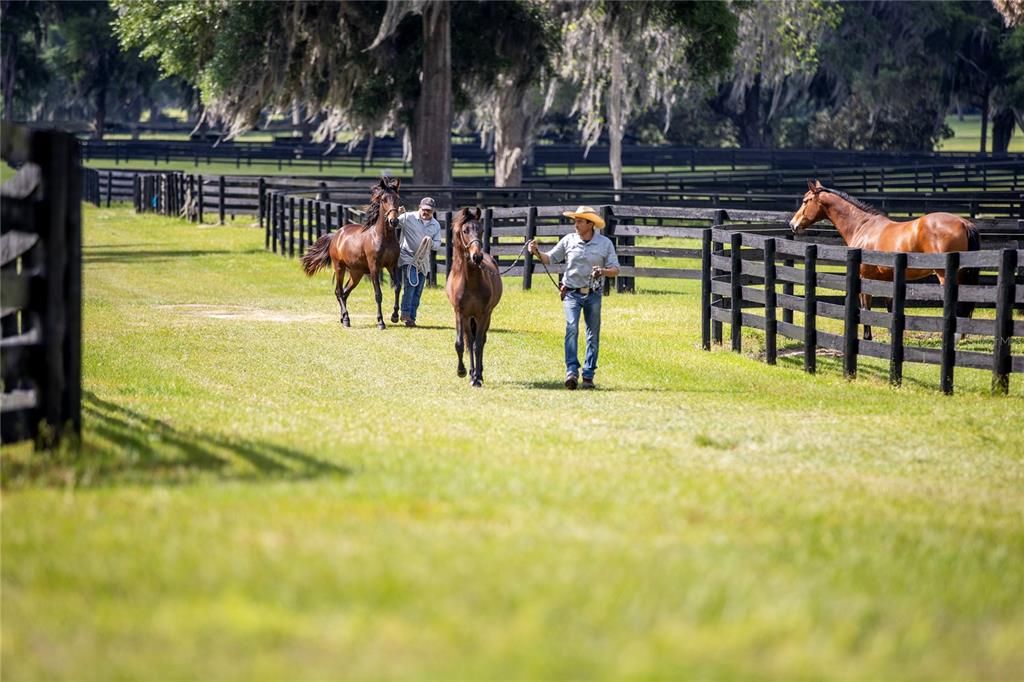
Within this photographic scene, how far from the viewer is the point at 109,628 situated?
206 inches

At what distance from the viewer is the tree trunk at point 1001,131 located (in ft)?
252

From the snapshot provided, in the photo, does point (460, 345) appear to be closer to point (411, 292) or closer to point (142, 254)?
point (411, 292)

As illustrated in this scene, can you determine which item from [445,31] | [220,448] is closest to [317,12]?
[445,31]

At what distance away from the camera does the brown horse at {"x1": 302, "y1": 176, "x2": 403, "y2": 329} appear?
20.8 m

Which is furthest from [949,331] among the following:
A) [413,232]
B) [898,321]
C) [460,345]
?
[413,232]

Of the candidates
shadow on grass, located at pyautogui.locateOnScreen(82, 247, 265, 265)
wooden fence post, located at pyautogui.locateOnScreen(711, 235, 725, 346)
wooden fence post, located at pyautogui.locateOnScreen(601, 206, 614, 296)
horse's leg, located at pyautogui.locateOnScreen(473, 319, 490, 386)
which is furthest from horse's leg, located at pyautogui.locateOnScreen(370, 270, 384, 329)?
shadow on grass, located at pyautogui.locateOnScreen(82, 247, 265, 265)

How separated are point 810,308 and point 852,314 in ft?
2.05

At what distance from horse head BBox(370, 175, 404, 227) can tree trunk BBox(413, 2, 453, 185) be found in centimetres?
1892

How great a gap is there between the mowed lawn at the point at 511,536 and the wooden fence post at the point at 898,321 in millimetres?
1265

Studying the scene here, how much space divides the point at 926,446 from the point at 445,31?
1163 inches

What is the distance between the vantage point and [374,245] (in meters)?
21.1

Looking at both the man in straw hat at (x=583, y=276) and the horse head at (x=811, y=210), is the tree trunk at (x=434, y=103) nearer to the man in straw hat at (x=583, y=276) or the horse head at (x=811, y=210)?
the horse head at (x=811, y=210)

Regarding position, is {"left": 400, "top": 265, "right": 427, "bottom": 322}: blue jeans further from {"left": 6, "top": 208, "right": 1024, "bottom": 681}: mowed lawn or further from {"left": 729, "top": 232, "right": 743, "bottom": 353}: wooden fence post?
{"left": 6, "top": 208, "right": 1024, "bottom": 681}: mowed lawn

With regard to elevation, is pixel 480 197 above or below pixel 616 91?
below
